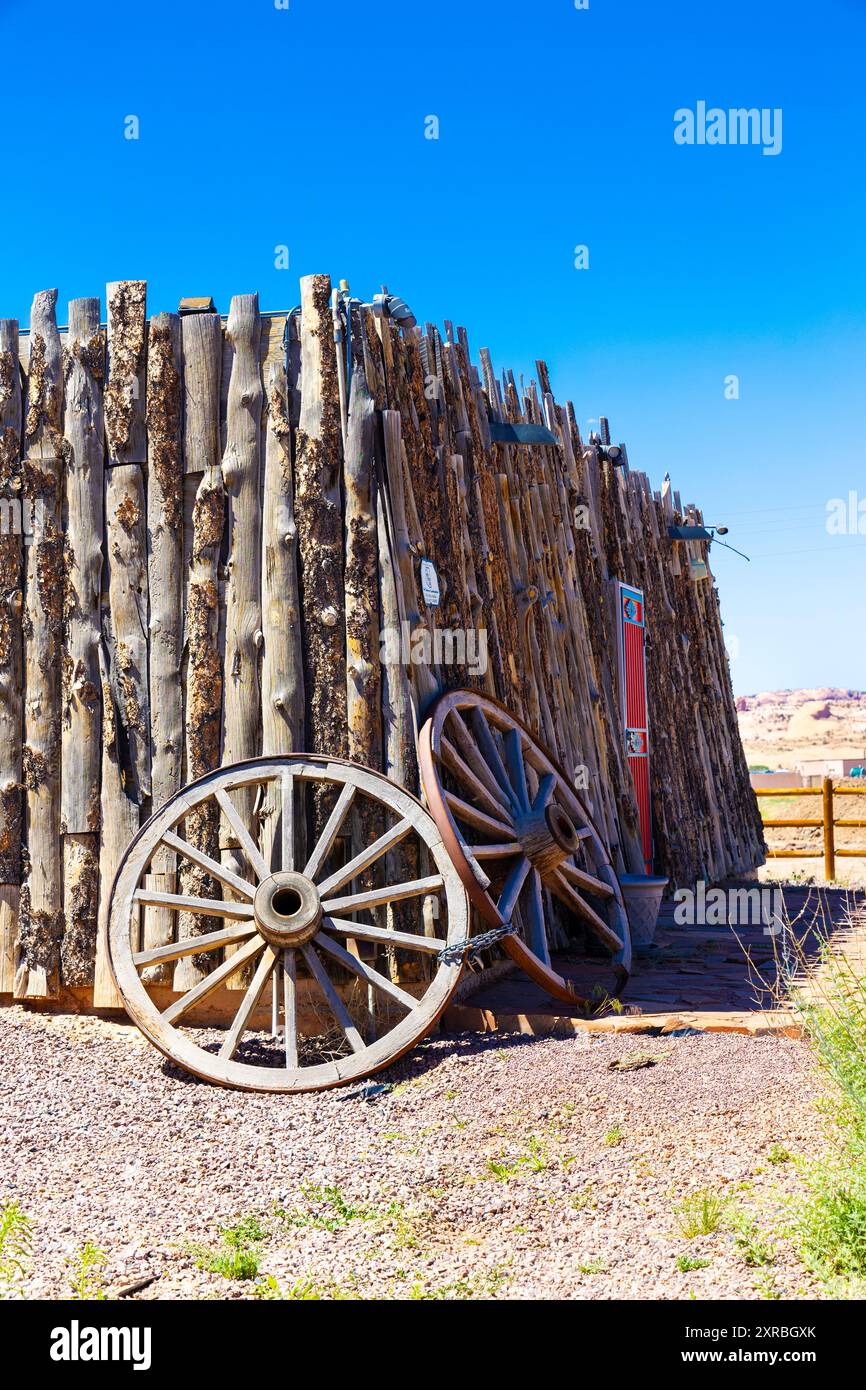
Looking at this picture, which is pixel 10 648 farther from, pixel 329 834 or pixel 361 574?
pixel 329 834

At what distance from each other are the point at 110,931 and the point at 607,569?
19.5ft

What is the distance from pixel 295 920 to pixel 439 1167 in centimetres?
144

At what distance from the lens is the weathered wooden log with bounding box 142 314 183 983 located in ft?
18.2

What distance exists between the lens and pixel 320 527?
18.2ft

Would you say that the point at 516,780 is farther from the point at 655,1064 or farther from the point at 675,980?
the point at 655,1064

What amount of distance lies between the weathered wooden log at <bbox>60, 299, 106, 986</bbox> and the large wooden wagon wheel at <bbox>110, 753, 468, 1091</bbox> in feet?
1.31

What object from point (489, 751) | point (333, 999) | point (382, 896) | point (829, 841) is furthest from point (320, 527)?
point (829, 841)

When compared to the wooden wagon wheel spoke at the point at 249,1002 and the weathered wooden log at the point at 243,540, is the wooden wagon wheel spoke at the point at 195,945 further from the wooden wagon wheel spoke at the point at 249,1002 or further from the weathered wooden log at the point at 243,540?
the weathered wooden log at the point at 243,540

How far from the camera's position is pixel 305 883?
503 cm

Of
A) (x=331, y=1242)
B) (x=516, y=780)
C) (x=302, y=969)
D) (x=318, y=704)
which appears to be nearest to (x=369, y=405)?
(x=318, y=704)

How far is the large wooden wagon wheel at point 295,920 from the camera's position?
484cm

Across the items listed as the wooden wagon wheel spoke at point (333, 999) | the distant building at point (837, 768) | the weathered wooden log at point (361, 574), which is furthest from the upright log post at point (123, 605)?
the distant building at point (837, 768)

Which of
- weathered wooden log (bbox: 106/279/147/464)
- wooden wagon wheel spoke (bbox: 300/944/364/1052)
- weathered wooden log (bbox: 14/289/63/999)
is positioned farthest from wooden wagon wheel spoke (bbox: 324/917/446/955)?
weathered wooden log (bbox: 106/279/147/464)

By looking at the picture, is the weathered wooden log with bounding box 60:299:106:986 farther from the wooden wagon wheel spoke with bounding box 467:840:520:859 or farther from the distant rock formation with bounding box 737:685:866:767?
the distant rock formation with bounding box 737:685:866:767
